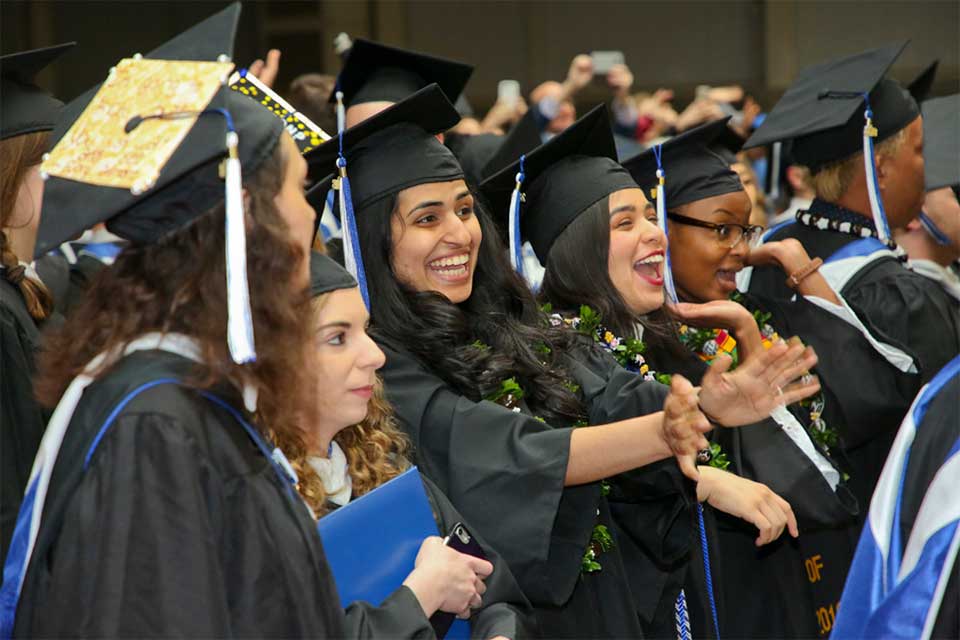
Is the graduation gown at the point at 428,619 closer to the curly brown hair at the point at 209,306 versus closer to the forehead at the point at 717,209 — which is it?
the curly brown hair at the point at 209,306

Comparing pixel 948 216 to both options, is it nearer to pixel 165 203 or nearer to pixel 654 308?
pixel 654 308

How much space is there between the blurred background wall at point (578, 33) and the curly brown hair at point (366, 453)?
916 cm

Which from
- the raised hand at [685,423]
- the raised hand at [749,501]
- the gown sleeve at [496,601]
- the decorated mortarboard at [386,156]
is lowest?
the raised hand at [749,501]

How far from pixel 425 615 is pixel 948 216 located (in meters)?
3.20

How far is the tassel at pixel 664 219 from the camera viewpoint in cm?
371

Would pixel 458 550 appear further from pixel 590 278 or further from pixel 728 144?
pixel 728 144

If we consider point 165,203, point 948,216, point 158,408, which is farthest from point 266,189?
point 948,216

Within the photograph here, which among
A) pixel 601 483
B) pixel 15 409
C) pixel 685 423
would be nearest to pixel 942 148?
pixel 601 483

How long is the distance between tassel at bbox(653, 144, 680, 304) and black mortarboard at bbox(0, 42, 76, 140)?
176cm

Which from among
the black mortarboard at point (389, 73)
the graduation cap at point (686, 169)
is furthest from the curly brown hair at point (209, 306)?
the black mortarboard at point (389, 73)

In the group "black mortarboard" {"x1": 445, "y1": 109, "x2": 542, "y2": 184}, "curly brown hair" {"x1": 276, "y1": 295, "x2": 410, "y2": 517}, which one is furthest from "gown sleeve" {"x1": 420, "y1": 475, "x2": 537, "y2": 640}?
"black mortarboard" {"x1": 445, "y1": 109, "x2": 542, "y2": 184}

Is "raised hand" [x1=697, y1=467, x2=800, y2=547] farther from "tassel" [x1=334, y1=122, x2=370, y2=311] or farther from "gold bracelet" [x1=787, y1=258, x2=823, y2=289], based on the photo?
"gold bracelet" [x1=787, y1=258, x2=823, y2=289]

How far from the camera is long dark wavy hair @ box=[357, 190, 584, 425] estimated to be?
299 cm

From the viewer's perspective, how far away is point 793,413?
3857mm
